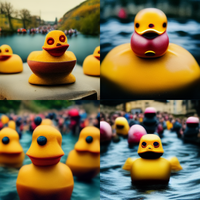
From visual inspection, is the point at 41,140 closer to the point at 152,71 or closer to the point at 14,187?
the point at 14,187

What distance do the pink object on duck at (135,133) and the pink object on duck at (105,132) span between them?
0.65 ft

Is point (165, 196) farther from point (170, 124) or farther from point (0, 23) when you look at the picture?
point (0, 23)

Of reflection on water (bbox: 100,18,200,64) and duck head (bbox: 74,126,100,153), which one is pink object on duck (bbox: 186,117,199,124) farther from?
duck head (bbox: 74,126,100,153)

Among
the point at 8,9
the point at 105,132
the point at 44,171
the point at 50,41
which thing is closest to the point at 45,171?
the point at 44,171

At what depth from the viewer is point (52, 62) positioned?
2.58 m

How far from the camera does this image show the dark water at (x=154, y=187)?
2.64 m

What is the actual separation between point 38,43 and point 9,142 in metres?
0.87

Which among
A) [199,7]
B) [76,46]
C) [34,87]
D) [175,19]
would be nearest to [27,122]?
[34,87]

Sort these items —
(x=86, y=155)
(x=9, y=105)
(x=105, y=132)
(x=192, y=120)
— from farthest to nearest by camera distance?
(x=192, y=120) → (x=105, y=132) → (x=9, y=105) → (x=86, y=155)

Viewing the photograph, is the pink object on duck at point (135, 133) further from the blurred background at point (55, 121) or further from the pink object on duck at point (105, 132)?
the blurred background at point (55, 121)

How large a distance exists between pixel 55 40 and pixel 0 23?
0.55 metres

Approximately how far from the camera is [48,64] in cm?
258

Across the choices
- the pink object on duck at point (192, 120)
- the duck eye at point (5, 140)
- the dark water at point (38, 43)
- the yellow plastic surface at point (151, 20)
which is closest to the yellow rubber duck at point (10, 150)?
the duck eye at point (5, 140)

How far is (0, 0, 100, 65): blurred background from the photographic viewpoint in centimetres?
275
